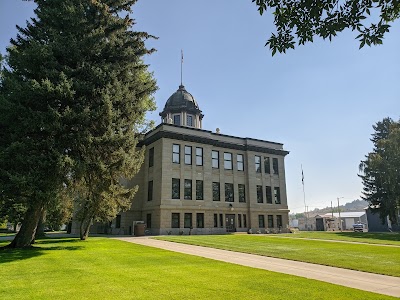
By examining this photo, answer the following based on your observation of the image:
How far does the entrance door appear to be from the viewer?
39.2 metres

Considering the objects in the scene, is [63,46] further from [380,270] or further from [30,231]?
[380,270]

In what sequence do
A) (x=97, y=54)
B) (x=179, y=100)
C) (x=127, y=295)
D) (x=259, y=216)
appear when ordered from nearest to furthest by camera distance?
(x=127, y=295) < (x=97, y=54) < (x=259, y=216) < (x=179, y=100)

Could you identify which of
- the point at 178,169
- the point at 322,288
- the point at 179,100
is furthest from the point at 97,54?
the point at 179,100

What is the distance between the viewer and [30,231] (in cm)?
1623

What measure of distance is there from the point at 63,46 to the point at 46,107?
3.55 m

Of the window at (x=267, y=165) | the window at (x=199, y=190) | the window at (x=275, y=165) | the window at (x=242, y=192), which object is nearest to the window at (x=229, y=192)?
the window at (x=242, y=192)

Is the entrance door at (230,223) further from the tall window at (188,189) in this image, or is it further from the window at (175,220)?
the window at (175,220)

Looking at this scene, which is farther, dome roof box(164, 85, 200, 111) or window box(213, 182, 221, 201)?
dome roof box(164, 85, 200, 111)

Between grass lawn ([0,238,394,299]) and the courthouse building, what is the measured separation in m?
24.0

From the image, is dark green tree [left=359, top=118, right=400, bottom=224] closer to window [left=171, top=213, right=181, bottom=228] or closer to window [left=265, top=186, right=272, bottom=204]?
window [left=265, top=186, right=272, bottom=204]

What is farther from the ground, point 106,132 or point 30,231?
point 106,132

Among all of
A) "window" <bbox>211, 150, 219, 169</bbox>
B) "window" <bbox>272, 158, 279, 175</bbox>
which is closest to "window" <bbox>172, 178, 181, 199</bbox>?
"window" <bbox>211, 150, 219, 169</bbox>

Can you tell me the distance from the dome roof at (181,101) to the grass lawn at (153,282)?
122 feet

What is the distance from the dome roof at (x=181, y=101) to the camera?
152 ft
